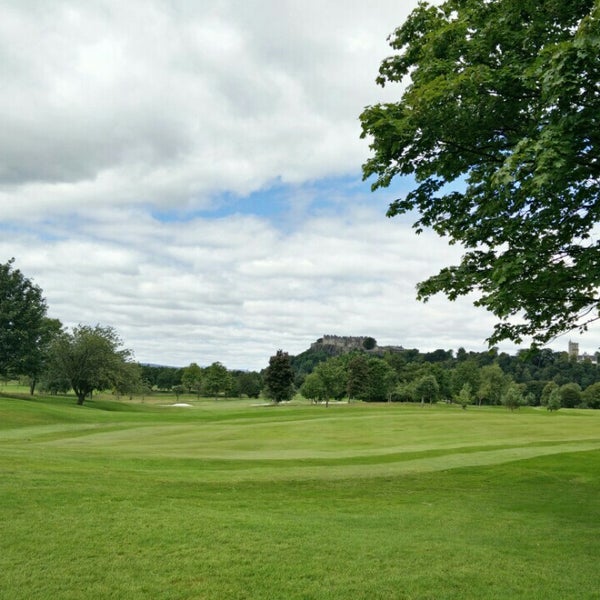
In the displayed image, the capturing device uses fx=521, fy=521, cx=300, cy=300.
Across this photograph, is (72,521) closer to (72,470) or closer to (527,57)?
(72,470)

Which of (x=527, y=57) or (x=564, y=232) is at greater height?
(x=527, y=57)

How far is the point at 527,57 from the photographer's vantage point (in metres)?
11.1

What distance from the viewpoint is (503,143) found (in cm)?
1181

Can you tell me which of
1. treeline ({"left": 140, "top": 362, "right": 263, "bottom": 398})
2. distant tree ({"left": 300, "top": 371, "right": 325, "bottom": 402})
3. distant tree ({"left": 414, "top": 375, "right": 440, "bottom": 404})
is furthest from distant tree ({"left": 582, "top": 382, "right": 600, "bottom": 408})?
treeline ({"left": 140, "top": 362, "right": 263, "bottom": 398})

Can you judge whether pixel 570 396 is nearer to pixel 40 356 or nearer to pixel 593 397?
pixel 593 397

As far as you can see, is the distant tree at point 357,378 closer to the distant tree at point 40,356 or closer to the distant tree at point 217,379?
the distant tree at point 217,379

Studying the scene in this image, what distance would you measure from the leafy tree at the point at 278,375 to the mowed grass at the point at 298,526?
242 feet

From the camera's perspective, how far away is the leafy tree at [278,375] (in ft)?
315

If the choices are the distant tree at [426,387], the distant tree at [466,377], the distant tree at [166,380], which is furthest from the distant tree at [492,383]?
the distant tree at [166,380]

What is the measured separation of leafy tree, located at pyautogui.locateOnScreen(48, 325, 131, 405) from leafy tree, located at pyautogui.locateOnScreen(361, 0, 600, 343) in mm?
63478

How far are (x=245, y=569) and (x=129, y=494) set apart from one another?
5.12 meters

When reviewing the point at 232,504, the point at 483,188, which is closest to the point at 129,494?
the point at 232,504

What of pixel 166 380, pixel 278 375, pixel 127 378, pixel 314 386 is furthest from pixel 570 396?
pixel 166 380

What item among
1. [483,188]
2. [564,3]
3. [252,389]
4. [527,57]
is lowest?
[252,389]
